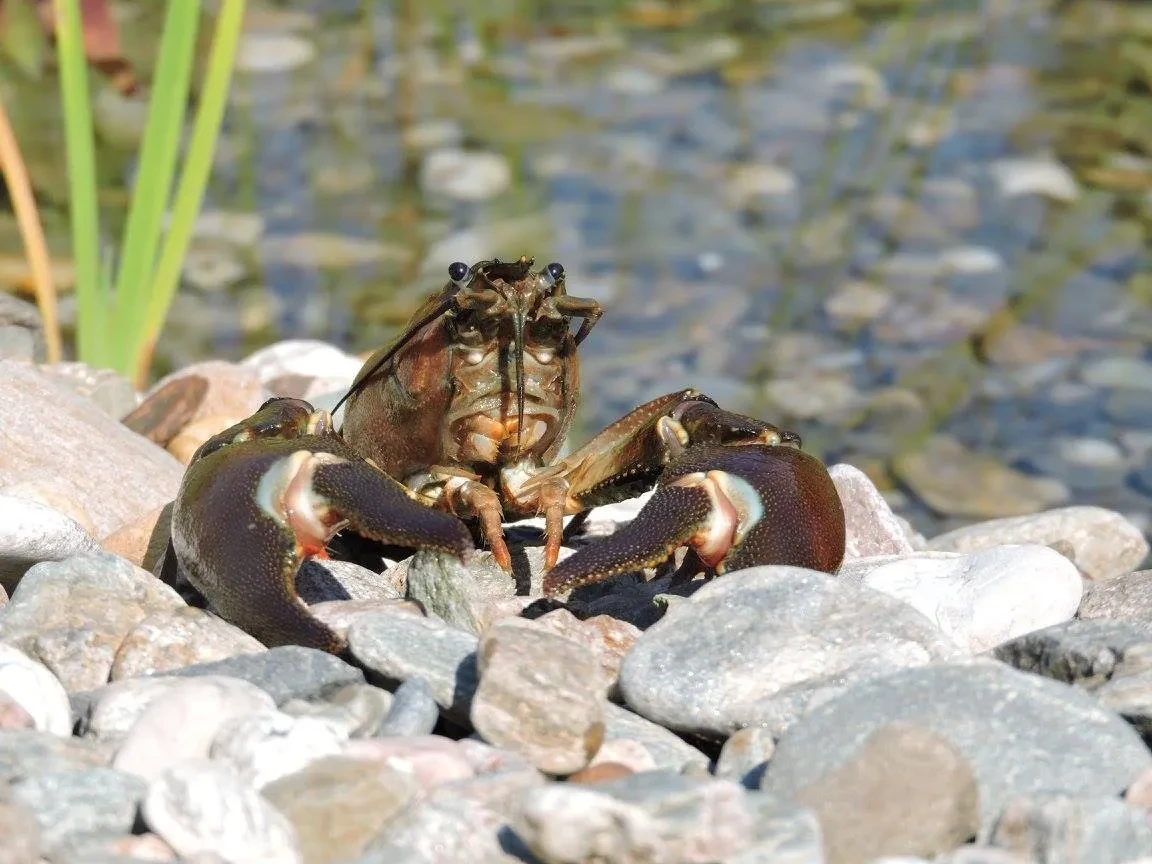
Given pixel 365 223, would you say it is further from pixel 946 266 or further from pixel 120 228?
pixel 946 266

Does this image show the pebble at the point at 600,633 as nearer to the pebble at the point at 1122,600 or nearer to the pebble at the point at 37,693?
the pebble at the point at 37,693

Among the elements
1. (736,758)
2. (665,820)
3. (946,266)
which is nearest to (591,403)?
(946,266)

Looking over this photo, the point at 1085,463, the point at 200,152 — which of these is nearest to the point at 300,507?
the point at 200,152

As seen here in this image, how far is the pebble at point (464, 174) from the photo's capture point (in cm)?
951

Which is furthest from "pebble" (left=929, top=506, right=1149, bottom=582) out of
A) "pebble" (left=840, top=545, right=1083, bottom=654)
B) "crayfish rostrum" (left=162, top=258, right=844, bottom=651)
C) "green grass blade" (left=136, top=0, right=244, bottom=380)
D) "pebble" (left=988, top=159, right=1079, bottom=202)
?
"pebble" (left=988, top=159, right=1079, bottom=202)

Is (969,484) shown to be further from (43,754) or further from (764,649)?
(43,754)

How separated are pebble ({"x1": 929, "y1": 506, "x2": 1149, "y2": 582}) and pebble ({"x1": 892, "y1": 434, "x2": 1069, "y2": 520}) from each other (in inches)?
67.7

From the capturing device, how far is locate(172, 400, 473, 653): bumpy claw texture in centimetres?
330

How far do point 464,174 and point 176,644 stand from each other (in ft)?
21.8

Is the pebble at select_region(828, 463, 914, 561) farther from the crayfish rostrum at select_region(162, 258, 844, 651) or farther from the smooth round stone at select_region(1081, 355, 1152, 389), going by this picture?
the smooth round stone at select_region(1081, 355, 1152, 389)

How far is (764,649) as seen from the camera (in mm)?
3102

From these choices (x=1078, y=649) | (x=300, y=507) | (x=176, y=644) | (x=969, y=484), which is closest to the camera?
(x=1078, y=649)

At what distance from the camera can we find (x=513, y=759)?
9.33 ft

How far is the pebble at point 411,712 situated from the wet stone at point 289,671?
124 mm
